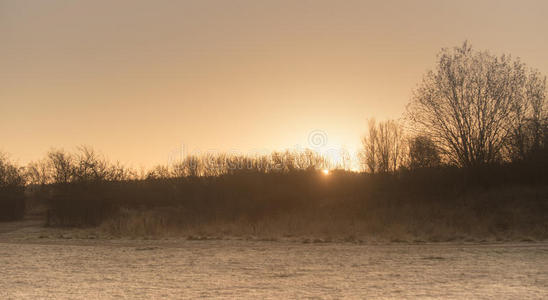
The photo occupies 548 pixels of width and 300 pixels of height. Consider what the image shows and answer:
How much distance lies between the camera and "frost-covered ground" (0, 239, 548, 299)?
8.93 meters

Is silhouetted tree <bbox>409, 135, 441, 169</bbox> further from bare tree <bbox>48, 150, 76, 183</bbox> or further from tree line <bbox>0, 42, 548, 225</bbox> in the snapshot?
bare tree <bbox>48, 150, 76, 183</bbox>

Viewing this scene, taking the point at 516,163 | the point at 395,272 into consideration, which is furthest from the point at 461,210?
the point at 395,272

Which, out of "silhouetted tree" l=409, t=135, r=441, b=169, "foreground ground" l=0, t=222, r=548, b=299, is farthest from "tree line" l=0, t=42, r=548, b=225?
"foreground ground" l=0, t=222, r=548, b=299

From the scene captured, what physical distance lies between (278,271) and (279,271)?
0.09 ft

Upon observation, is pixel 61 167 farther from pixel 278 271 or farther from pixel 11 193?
pixel 278 271

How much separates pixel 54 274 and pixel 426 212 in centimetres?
2131

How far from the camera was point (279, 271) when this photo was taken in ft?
38.1

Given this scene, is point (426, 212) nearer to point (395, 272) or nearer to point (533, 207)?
point (533, 207)

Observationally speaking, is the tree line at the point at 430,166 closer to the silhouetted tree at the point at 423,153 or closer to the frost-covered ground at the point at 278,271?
the silhouetted tree at the point at 423,153

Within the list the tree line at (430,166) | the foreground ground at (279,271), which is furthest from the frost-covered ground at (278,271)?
the tree line at (430,166)

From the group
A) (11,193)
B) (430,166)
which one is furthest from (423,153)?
(11,193)

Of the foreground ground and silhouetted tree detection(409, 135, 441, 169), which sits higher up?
silhouetted tree detection(409, 135, 441, 169)

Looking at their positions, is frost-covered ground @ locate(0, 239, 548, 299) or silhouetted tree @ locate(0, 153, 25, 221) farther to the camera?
silhouetted tree @ locate(0, 153, 25, 221)

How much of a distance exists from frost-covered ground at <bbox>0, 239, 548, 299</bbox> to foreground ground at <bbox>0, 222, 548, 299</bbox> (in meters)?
0.02
